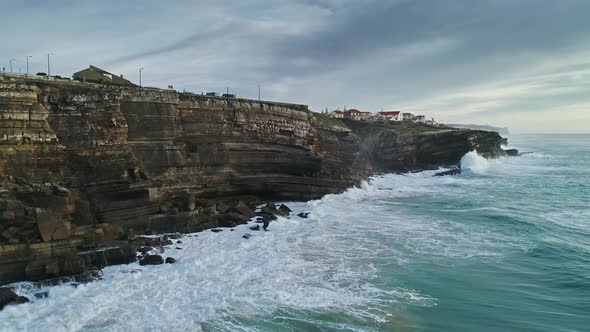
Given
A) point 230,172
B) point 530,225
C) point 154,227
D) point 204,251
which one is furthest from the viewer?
point 230,172

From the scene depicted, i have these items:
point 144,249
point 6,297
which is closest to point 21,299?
point 6,297

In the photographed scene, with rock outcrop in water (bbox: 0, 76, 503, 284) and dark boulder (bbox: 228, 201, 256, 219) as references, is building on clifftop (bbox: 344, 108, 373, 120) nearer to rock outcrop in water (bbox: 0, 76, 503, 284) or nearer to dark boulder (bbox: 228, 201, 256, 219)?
rock outcrop in water (bbox: 0, 76, 503, 284)

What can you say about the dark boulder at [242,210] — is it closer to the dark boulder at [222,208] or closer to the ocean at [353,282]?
the dark boulder at [222,208]

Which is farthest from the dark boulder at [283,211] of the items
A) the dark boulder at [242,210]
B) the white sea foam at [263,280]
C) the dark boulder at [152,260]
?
the dark boulder at [152,260]

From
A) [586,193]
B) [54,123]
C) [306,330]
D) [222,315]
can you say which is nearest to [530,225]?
[586,193]

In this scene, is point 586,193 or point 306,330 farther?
point 586,193

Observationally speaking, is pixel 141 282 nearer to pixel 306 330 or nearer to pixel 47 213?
pixel 47 213
